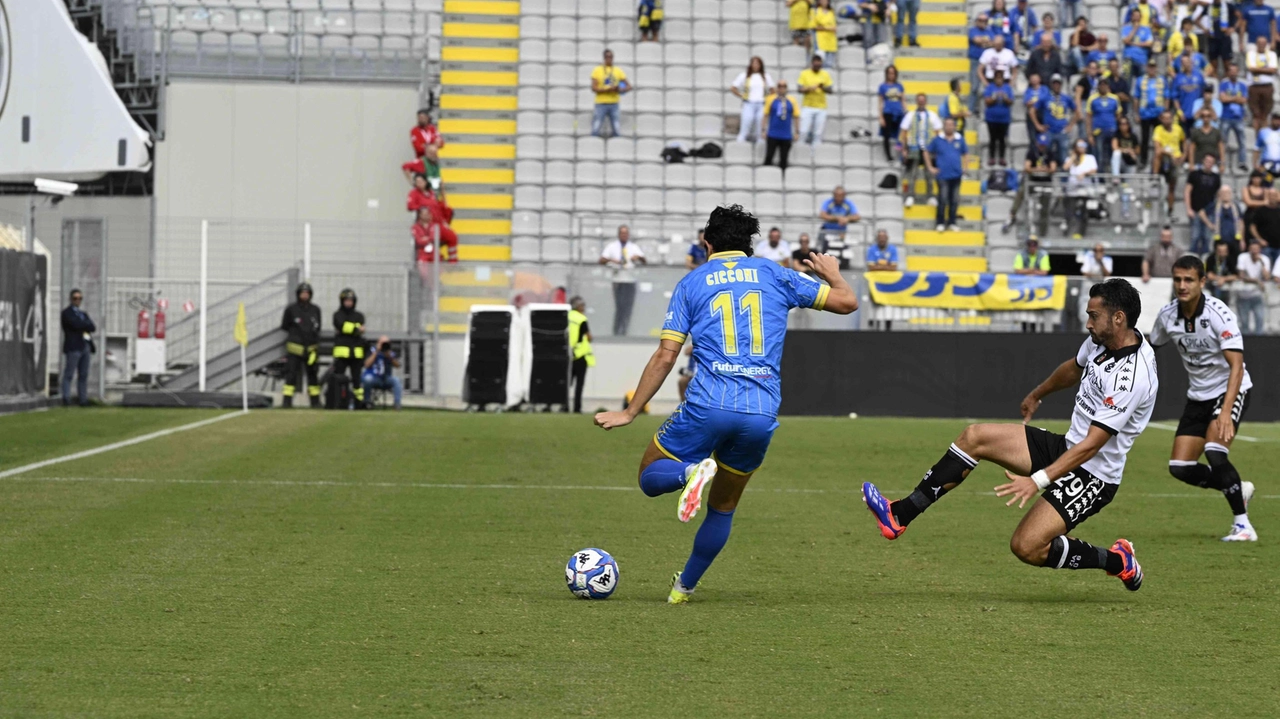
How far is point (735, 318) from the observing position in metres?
6.73

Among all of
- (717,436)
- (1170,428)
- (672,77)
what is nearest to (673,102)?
(672,77)

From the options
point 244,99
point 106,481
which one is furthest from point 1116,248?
point 106,481

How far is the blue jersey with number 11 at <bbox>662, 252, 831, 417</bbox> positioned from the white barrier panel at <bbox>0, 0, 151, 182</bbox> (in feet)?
42.4

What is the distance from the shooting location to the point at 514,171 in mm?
30906

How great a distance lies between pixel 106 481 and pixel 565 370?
12443 mm

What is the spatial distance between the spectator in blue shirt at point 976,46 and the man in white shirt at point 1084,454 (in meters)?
24.3

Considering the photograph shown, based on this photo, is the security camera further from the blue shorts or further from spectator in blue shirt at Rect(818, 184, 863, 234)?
the blue shorts

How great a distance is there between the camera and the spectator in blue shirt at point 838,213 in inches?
1059

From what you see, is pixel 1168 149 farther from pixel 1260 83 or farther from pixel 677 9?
pixel 677 9

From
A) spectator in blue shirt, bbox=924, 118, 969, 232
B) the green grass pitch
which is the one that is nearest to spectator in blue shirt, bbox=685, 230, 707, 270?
spectator in blue shirt, bbox=924, 118, 969, 232

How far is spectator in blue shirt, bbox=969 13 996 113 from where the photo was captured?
30.8m

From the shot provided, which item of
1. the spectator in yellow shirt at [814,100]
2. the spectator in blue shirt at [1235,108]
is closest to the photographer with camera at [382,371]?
the spectator in yellow shirt at [814,100]

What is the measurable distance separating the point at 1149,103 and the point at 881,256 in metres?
7.44

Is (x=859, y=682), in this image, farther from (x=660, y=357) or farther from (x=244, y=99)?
(x=244, y=99)
